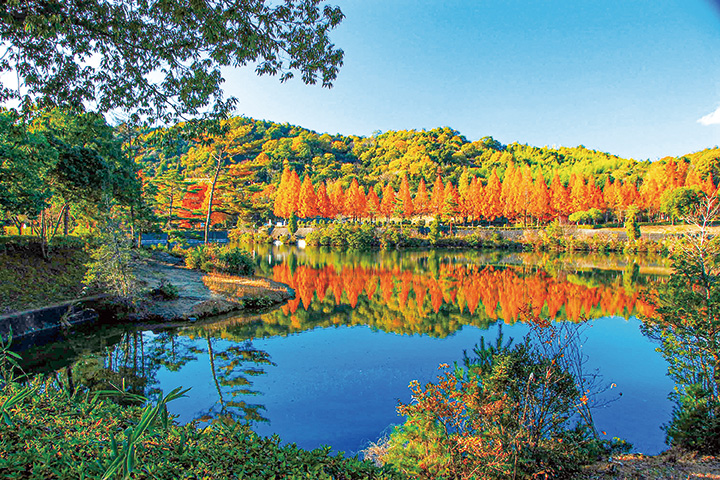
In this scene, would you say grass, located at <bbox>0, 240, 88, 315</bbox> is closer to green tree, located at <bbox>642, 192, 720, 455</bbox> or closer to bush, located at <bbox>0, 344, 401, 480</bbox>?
bush, located at <bbox>0, 344, 401, 480</bbox>

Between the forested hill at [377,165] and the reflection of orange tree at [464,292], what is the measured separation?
743cm

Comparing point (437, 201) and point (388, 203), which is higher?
point (437, 201)

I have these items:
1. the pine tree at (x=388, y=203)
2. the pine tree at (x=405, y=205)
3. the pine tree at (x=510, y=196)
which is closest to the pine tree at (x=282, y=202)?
the pine tree at (x=388, y=203)

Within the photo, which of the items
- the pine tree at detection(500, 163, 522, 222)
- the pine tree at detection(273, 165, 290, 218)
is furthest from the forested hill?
the pine tree at detection(500, 163, 522, 222)

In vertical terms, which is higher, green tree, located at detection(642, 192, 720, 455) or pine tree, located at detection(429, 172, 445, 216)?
pine tree, located at detection(429, 172, 445, 216)

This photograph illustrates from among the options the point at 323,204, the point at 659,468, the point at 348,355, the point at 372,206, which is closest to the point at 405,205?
the point at 372,206

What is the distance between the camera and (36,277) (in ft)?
37.1

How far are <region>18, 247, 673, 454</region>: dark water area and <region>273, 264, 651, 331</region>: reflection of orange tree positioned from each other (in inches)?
3.8

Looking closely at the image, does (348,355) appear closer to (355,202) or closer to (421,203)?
(421,203)

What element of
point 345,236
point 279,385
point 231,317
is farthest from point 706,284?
point 345,236

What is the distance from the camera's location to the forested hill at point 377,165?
24203 mm

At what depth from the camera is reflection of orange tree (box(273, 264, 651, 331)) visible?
1424 cm

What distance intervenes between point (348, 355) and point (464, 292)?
940cm

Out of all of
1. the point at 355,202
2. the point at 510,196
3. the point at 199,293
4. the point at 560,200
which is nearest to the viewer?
the point at 199,293
